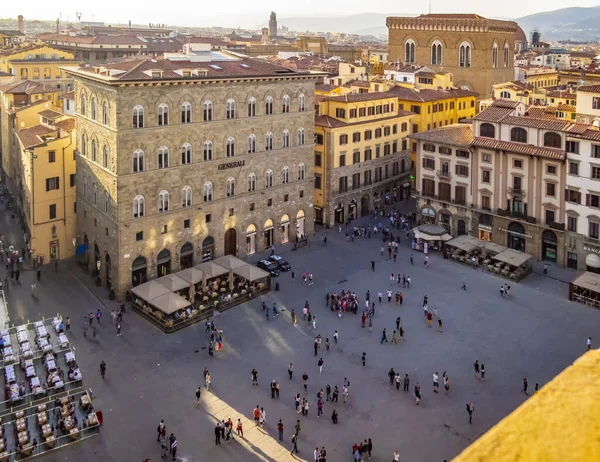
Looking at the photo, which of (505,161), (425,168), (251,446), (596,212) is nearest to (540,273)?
(596,212)

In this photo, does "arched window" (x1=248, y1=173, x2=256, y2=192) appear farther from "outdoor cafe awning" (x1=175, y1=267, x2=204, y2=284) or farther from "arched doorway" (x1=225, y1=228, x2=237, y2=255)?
"outdoor cafe awning" (x1=175, y1=267, x2=204, y2=284)

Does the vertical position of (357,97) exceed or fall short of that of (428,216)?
it exceeds it

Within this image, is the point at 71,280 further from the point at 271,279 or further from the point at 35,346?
the point at 271,279

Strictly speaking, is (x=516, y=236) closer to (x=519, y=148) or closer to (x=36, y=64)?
(x=519, y=148)

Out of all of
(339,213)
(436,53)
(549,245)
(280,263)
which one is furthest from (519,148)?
(436,53)

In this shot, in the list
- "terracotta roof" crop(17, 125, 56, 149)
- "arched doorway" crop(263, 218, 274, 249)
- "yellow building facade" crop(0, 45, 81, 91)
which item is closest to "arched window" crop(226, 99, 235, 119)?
"arched doorway" crop(263, 218, 274, 249)

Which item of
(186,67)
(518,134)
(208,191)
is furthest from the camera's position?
(518,134)
